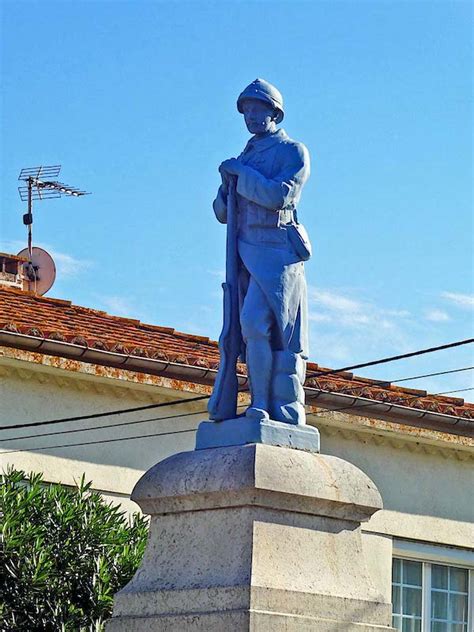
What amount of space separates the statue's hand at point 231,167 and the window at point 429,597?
9.65 metres

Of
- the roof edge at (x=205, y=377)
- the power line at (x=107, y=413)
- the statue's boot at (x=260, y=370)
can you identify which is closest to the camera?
the statue's boot at (x=260, y=370)

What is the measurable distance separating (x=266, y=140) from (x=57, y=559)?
4592mm

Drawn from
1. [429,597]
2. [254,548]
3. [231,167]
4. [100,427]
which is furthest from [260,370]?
[429,597]

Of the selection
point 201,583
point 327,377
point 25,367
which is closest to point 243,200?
point 201,583

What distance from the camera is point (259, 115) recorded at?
9.84 m

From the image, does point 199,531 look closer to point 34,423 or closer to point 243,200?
point 243,200

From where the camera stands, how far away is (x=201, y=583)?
912 centimetres

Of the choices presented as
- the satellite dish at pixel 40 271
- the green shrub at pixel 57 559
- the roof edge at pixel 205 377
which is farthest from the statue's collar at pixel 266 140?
the satellite dish at pixel 40 271

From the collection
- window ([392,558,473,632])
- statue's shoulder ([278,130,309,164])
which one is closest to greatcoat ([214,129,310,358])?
statue's shoulder ([278,130,309,164])

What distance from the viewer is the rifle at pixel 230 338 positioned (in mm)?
9672

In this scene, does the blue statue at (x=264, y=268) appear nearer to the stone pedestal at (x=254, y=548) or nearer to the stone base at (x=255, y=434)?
the stone base at (x=255, y=434)

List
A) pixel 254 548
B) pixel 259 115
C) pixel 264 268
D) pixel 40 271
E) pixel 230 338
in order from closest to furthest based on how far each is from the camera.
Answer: pixel 254 548 → pixel 264 268 → pixel 230 338 → pixel 259 115 → pixel 40 271

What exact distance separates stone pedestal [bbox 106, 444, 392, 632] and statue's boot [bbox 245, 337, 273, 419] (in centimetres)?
33

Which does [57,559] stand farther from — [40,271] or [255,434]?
[40,271]
